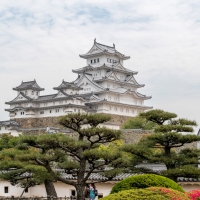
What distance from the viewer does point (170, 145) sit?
1738 cm

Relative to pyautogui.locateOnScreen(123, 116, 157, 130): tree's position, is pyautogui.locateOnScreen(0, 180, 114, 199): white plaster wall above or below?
below

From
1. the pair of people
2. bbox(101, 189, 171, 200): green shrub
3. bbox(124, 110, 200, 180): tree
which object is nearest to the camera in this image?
bbox(101, 189, 171, 200): green shrub

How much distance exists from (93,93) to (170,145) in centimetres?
3573

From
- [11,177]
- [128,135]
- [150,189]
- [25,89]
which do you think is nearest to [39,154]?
[11,177]

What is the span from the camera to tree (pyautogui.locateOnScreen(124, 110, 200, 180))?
16.2 metres

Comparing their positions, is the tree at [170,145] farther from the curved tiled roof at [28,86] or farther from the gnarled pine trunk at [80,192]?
the curved tiled roof at [28,86]

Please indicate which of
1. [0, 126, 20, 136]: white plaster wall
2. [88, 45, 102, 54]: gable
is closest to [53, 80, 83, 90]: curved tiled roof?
[0, 126, 20, 136]: white plaster wall

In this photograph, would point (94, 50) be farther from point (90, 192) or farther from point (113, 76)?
point (90, 192)

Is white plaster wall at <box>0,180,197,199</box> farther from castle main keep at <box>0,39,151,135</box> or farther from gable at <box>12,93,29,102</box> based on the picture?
gable at <box>12,93,29,102</box>

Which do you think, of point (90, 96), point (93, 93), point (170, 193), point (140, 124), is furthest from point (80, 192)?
point (93, 93)

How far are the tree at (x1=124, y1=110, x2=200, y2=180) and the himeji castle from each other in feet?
106

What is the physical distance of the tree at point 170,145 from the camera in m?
16.2

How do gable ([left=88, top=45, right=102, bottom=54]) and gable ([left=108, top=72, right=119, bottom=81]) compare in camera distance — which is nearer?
gable ([left=108, top=72, right=119, bottom=81])

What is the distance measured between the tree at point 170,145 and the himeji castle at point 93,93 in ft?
106
